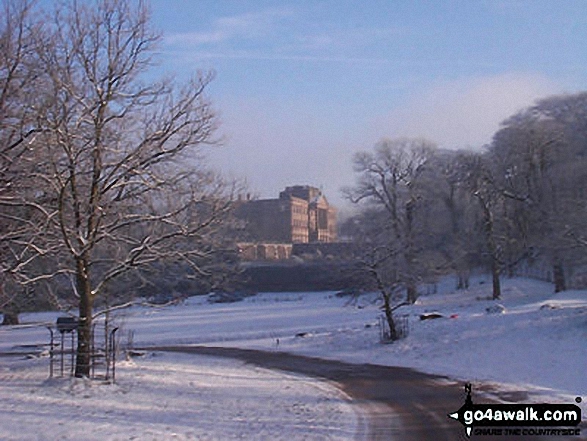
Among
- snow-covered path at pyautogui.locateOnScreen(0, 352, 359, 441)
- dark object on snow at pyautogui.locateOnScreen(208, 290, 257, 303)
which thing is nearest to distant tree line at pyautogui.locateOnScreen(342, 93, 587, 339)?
snow-covered path at pyautogui.locateOnScreen(0, 352, 359, 441)

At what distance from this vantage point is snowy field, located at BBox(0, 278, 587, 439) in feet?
47.8

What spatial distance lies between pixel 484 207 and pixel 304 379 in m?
31.2

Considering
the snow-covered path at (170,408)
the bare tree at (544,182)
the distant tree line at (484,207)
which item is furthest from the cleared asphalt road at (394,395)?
the bare tree at (544,182)

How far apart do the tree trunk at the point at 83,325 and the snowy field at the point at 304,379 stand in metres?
1.10

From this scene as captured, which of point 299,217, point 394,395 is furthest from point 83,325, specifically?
point 299,217

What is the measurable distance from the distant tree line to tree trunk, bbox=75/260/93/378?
1488 centimetres

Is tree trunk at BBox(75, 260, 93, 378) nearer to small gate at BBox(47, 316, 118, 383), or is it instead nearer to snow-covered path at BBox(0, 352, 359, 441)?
small gate at BBox(47, 316, 118, 383)

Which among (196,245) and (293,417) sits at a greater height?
(196,245)

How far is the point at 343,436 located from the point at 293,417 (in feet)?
7.88

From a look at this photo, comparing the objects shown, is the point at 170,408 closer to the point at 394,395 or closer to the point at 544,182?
the point at 394,395

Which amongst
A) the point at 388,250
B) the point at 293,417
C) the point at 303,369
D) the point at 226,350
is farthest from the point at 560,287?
the point at 293,417

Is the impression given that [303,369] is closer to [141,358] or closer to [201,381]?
[201,381]

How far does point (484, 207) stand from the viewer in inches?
1991

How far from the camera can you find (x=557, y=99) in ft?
227
